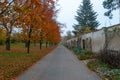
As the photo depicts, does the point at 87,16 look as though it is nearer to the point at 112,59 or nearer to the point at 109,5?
the point at 109,5

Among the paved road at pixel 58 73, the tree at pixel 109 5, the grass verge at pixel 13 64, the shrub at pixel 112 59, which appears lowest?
the paved road at pixel 58 73

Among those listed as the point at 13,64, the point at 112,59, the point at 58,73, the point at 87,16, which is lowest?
the point at 58,73

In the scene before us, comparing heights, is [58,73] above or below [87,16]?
below

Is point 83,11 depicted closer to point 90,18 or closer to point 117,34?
point 90,18

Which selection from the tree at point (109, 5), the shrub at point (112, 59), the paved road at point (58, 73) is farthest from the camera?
the tree at point (109, 5)

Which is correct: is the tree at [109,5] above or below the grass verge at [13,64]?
above

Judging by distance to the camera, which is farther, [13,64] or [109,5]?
[109,5]

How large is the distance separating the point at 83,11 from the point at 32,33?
6105 cm

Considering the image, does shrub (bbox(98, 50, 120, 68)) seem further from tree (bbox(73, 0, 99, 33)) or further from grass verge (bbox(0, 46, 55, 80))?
tree (bbox(73, 0, 99, 33))

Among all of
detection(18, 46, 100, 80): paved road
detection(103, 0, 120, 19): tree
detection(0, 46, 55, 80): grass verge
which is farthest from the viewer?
detection(103, 0, 120, 19): tree

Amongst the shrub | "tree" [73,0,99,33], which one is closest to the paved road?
the shrub

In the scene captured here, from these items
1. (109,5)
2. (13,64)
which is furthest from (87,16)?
(13,64)

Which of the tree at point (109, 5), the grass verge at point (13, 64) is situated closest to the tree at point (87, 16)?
the tree at point (109, 5)

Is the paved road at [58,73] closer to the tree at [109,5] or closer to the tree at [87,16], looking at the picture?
the tree at [109,5]
